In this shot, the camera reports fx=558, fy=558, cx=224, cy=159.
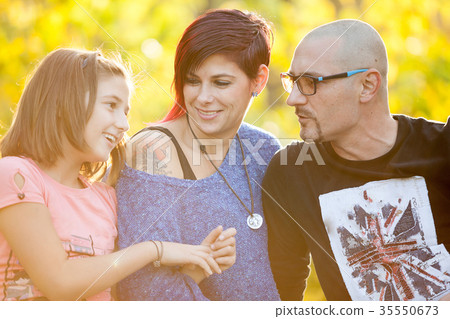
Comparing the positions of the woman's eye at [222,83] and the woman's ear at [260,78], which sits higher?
the woman's ear at [260,78]

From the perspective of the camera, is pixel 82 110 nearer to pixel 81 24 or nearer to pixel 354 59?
pixel 354 59

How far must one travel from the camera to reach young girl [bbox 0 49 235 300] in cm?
195

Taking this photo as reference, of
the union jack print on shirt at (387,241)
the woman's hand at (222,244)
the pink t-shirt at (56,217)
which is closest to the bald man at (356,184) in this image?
the union jack print on shirt at (387,241)

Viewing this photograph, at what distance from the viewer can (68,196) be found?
6.95 ft

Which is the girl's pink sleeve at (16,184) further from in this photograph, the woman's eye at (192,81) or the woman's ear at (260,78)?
the woman's ear at (260,78)

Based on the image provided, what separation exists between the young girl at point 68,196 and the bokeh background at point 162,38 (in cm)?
109

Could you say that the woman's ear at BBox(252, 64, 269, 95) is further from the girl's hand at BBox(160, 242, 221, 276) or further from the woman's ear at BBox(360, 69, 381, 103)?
the girl's hand at BBox(160, 242, 221, 276)

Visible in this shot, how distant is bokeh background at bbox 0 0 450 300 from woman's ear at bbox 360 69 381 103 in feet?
3.19

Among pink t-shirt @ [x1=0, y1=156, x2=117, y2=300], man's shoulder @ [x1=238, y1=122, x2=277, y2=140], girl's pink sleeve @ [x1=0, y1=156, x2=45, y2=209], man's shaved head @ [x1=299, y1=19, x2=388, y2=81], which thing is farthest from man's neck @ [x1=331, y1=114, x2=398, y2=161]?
girl's pink sleeve @ [x1=0, y1=156, x2=45, y2=209]

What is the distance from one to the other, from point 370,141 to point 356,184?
0.22 meters

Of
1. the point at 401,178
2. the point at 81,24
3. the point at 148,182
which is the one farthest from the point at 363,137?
the point at 81,24

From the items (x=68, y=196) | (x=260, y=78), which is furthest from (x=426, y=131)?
(x=68, y=196)

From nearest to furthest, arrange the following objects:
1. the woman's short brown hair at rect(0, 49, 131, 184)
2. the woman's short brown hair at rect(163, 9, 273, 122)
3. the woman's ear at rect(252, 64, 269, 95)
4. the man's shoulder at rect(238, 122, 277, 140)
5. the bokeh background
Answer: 1. the woman's short brown hair at rect(0, 49, 131, 184)
2. the woman's short brown hair at rect(163, 9, 273, 122)
3. the woman's ear at rect(252, 64, 269, 95)
4. the man's shoulder at rect(238, 122, 277, 140)
5. the bokeh background

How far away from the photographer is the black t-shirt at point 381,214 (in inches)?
90.7
